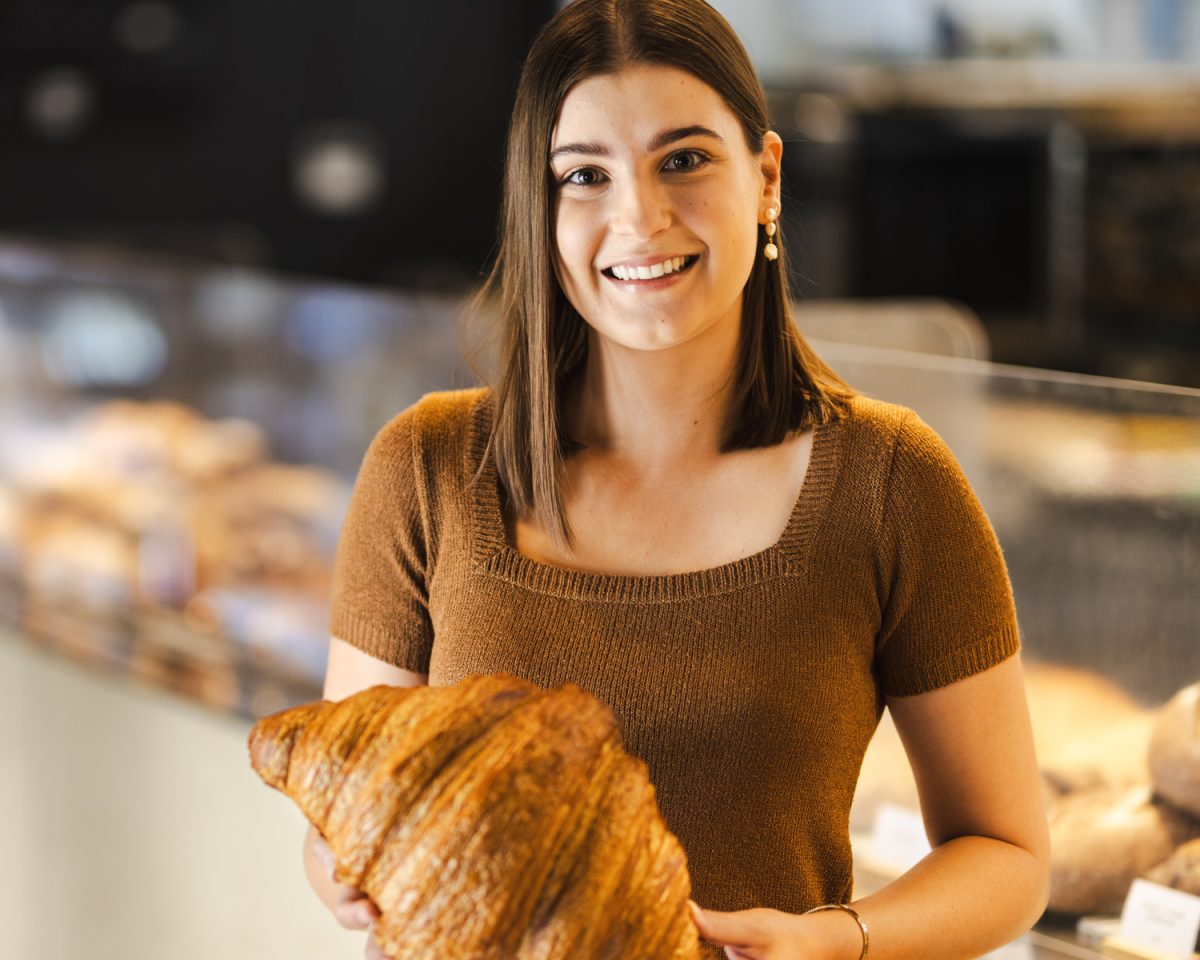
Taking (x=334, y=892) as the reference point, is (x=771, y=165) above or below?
above

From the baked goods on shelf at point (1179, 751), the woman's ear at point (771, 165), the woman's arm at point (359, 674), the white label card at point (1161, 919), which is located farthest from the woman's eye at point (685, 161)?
the white label card at point (1161, 919)

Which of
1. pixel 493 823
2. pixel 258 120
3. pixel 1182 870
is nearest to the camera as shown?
pixel 493 823

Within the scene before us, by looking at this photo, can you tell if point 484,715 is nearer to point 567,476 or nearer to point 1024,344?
point 567,476

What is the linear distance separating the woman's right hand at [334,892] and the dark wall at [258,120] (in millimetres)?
4896

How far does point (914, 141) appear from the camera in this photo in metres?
5.41

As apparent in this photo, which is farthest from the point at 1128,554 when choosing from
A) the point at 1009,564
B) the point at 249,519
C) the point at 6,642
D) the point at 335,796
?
the point at 6,642

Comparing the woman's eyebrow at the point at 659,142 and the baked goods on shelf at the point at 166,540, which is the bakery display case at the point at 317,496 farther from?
the woman's eyebrow at the point at 659,142

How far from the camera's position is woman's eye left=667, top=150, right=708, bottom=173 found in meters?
1.23

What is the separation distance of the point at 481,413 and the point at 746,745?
15.7 inches

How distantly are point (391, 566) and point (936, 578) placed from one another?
480 millimetres

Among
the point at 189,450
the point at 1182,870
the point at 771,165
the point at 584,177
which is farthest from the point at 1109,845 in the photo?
the point at 189,450

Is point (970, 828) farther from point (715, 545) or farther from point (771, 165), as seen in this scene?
point (771, 165)

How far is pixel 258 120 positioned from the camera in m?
7.15

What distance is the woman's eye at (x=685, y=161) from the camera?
123 centimetres
